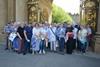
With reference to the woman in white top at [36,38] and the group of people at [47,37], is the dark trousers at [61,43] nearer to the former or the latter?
the group of people at [47,37]

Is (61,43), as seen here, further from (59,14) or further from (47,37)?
(59,14)

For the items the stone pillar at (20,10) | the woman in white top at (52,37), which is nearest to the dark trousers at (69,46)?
the woman in white top at (52,37)

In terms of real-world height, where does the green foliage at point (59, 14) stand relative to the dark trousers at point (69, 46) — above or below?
above

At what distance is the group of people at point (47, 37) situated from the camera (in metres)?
19.0

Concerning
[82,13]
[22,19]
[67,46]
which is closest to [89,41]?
[67,46]

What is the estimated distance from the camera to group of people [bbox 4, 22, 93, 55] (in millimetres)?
18984

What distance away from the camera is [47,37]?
64.0 ft

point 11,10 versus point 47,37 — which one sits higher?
point 11,10

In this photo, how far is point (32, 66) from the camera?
1397 cm

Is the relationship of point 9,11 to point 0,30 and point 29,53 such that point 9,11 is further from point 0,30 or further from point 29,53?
point 29,53

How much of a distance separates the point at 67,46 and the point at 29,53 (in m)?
2.14

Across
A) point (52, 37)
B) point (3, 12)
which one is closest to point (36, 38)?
point (52, 37)

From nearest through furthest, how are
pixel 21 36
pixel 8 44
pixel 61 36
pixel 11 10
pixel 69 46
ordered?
1. pixel 21 36
2. pixel 69 46
3. pixel 61 36
4. pixel 8 44
5. pixel 11 10

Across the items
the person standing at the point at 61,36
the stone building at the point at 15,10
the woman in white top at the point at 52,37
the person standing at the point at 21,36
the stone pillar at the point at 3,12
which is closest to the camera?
the person standing at the point at 21,36
